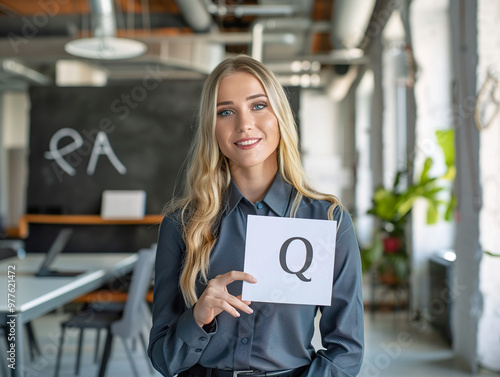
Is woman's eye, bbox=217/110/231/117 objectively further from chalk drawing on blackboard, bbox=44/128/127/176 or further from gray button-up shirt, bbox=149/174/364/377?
chalk drawing on blackboard, bbox=44/128/127/176

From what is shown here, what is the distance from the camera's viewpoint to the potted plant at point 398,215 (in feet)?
16.9

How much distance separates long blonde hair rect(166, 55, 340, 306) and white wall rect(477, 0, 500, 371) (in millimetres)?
2874

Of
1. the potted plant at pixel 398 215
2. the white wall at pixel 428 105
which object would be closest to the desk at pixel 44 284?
the potted plant at pixel 398 215

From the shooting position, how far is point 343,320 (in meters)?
1.25

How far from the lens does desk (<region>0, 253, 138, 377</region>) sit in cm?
237

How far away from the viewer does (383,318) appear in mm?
6082

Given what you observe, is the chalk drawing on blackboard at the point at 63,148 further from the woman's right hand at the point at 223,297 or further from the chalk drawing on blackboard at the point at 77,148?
the woman's right hand at the point at 223,297

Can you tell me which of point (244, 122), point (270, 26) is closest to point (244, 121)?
point (244, 122)

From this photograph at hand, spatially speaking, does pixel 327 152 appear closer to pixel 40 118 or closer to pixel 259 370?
pixel 40 118

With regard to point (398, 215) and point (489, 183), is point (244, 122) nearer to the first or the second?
point (489, 183)

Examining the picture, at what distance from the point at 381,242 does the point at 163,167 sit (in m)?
2.73

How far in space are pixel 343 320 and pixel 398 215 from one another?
4902 mm

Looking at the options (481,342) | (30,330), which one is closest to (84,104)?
(30,330)

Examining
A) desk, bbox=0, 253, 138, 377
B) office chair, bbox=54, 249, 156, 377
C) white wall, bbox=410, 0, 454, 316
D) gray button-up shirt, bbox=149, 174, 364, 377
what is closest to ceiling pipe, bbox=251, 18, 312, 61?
white wall, bbox=410, 0, 454, 316
